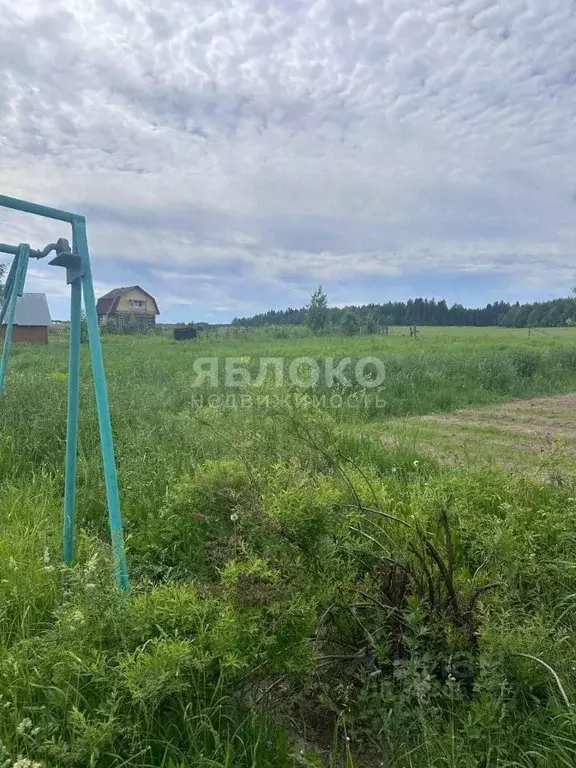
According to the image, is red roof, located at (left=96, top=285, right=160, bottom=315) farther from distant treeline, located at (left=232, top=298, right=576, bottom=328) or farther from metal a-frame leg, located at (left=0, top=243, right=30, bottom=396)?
metal a-frame leg, located at (left=0, top=243, right=30, bottom=396)

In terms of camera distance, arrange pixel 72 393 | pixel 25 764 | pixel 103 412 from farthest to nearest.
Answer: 1. pixel 72 393
2. pixel 103 412
3. pixel 25 764

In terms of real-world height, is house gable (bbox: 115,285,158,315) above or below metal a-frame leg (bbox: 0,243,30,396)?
above

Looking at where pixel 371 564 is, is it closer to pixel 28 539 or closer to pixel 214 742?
pixel 214 742

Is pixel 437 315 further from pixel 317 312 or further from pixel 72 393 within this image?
pixel 72 393

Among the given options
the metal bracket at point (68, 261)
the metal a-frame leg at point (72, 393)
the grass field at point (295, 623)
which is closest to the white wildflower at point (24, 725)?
the grass field at point (295, 623)

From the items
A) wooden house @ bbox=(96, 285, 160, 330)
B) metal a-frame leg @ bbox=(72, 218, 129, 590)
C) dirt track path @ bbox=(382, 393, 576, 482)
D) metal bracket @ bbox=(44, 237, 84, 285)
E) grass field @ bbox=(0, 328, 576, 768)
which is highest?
wooden house @ bbox=(96, 285, 160, 330)

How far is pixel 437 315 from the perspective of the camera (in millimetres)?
46344

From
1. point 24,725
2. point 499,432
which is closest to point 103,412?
point 24,725

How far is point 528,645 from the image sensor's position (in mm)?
1653

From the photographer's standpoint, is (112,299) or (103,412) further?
(112,299)

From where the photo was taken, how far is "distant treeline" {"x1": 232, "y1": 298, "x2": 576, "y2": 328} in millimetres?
36812

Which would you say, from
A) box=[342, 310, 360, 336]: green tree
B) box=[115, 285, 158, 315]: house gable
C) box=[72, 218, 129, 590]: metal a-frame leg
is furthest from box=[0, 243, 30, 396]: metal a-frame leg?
box=[115, 285, 158, 315]: house gable

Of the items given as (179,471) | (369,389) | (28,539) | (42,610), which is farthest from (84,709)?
(369,389)

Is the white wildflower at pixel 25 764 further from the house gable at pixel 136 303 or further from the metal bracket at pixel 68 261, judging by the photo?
the house gable at pixel 136 303
